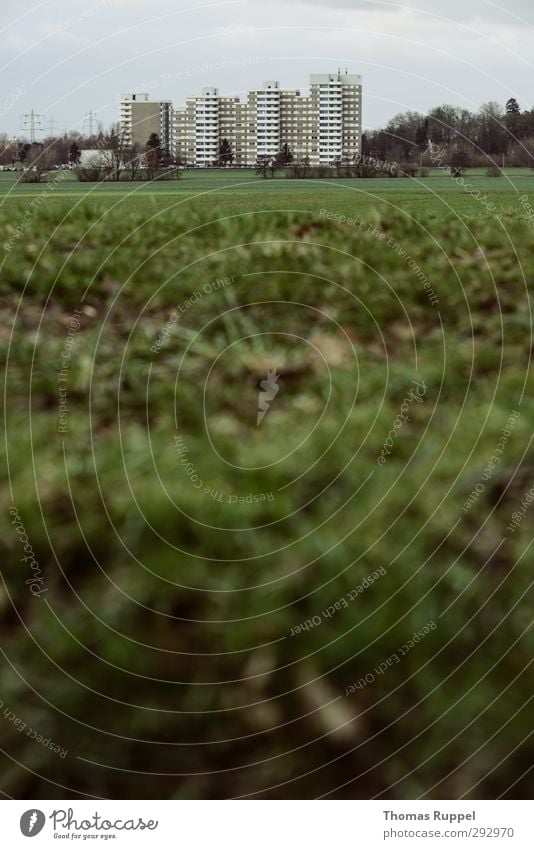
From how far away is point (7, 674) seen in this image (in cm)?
231

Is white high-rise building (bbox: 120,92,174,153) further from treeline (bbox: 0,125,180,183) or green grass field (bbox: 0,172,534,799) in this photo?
green grass field (bbox: 0,172,534,799)

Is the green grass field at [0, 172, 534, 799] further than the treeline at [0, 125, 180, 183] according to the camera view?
No

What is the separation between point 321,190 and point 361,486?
5610 millimetres

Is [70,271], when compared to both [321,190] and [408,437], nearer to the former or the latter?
[408,437]

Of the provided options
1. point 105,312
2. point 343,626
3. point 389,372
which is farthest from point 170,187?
point 343,626

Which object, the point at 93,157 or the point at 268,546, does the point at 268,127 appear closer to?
the point at 93,157

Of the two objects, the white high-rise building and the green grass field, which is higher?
the white high-rise building

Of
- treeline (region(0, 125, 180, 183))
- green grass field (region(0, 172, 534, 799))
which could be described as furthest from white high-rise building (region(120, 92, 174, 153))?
green grass field (region(0, 172, 534, 799))

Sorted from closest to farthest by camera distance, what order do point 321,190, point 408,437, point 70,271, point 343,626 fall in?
point 343,626 < point 408,437 < point 70,271 < point 321,190

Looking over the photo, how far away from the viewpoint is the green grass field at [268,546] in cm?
219

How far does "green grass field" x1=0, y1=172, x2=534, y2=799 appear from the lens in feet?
7.18

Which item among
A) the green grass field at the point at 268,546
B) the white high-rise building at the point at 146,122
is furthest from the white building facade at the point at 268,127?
the green grass field at the point at 268,546

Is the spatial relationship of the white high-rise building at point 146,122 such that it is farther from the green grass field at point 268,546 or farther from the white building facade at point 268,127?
the green grass field at point 268,546
